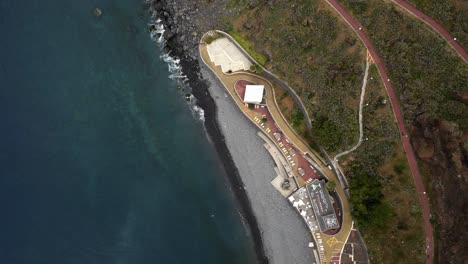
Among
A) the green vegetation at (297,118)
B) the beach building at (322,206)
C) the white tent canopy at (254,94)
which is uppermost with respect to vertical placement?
the white tent canopy at (254,94)

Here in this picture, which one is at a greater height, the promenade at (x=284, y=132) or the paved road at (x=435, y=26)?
the paved road at (x=435, y=26)

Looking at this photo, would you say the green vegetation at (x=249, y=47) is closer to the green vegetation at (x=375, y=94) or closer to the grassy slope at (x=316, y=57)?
the grassy slope at (x=316, y=57)

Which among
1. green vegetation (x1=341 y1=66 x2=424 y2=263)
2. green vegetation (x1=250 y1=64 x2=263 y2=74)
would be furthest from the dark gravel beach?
green vegetation (x1=341 y1=66 x2=424 y2=263)

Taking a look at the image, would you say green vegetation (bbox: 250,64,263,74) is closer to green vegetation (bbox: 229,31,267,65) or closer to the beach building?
green vegetation (bbox: 229,31,267,65)

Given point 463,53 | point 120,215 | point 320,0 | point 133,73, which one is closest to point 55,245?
point 120,215

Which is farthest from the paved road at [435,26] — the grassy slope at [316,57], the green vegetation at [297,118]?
the green vegetation at [297,118]

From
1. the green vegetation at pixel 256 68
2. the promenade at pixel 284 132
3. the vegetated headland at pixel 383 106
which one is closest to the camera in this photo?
the vegetated headland at pixel 383 106

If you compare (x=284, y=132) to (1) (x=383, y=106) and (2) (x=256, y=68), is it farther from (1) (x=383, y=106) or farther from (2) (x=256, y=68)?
(1) (x=383, y=106)
